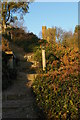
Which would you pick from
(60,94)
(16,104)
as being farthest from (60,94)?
(16,104)

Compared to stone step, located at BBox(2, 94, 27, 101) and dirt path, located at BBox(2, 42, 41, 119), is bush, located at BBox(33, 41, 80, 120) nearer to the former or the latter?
dirt path, located at BBox(2, 42, 41, 119)

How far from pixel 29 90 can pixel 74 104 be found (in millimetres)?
2418

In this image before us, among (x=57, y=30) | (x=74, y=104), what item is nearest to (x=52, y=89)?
(x=74, y=104)

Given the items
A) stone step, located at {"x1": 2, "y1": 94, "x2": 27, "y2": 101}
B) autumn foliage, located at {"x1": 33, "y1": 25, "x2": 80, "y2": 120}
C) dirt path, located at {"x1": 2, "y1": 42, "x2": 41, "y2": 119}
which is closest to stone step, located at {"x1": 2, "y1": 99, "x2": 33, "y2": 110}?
dirt path, located at {"x1": 2, "y1": 42, "x2": 41, "y2": 119}

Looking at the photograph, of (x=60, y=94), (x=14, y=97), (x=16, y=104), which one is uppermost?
(x=60, y=94)

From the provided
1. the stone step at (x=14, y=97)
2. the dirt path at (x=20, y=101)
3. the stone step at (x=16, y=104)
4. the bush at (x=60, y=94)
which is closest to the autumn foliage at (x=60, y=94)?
the bush at (x=60, y=94)

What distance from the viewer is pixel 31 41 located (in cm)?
1628

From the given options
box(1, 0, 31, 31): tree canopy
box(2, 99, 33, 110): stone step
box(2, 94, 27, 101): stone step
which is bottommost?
box(2, 99, 33, 110): stone step

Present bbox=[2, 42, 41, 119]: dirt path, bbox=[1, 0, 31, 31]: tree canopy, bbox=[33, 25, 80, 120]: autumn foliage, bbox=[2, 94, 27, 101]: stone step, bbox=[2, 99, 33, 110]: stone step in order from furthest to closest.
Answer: bbox=[1, 0, 31, 31]: tree canopy → bbox=[2, 94, 27, 101]: stone step → bbox=[2, 99, 33, 110]: stone step → bbox=[2, 42, 41, 119]: dirt path → bbox=[33, 25, 80, 120]: autumn foliage

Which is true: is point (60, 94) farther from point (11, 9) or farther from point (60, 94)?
point (11, 9)

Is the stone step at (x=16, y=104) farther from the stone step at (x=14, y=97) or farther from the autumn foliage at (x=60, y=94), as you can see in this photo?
the autumn foliage at (x=60, y=94)

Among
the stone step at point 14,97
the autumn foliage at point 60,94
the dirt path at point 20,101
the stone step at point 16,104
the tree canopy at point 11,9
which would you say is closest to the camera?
the autumn foliage at point 60,94

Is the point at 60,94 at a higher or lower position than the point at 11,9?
lower

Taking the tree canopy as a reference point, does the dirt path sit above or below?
below
